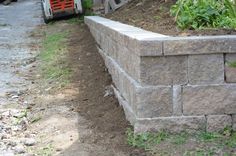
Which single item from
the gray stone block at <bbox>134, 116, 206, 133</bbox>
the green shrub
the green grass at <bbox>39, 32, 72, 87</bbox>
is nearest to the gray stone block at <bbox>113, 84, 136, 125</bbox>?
the gray stone block at <bbox>134, 116, 206, 133</bbox>

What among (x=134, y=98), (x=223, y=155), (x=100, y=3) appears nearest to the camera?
(x=223, y=155)

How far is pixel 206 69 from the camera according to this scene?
3947 mm

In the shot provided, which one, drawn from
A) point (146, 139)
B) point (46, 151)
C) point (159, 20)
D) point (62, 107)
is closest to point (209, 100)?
point (146, 139)

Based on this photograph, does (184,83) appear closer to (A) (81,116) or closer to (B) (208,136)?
(B) (208,136)

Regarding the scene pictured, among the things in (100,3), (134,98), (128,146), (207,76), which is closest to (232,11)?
(207,76)

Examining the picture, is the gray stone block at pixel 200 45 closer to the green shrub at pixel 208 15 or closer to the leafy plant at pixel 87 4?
the green shrub at pixel 208 15

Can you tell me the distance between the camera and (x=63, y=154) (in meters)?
3.96

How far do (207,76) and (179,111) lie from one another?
1.26 feet

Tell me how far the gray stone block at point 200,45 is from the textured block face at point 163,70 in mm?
73

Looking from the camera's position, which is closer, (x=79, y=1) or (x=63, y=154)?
(x=63, y=154)

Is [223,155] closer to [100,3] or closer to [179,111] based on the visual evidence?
[179,111]

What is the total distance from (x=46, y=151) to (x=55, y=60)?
156 inches

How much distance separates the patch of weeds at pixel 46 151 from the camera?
13.1 ft

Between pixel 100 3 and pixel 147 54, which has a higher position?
pixel 147 54
